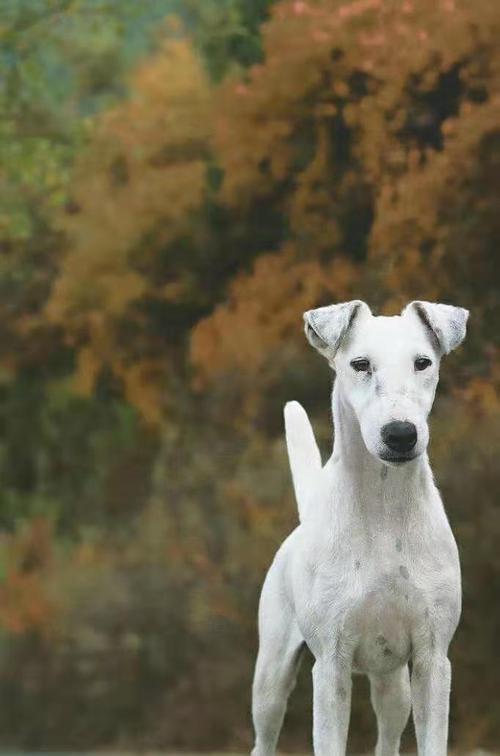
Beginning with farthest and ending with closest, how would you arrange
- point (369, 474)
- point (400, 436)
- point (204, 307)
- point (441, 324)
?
point (204, 307) → point (369, 474) → point (441, 324) → point (400, 436)

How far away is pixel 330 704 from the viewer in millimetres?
5762

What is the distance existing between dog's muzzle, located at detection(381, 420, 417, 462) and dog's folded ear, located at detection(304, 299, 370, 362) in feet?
1.37

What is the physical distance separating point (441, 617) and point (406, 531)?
0.28 metres

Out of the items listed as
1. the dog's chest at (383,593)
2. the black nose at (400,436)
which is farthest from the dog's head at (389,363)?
the dog's chest at (383,593)

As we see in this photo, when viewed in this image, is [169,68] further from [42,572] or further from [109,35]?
[42,572]

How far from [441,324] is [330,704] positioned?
47.9 inches

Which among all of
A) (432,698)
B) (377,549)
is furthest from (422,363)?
(432,698)

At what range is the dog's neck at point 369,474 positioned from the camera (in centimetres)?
571

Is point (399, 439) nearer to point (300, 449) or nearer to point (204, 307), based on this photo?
point (300, 449)

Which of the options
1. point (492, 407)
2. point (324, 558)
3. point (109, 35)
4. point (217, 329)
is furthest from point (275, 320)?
point (324, 558)

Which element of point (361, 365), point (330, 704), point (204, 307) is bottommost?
point (330, 704)

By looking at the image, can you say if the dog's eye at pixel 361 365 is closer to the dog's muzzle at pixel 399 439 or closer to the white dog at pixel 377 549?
the white dog at pixel 377 549

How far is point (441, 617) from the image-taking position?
5668 mm

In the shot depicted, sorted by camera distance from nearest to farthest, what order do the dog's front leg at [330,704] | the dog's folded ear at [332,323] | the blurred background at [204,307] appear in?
1. the dog's folded ear at [332,323]
2. the dog's front leg at [330,704]
3. the blurred background at [204,307]
